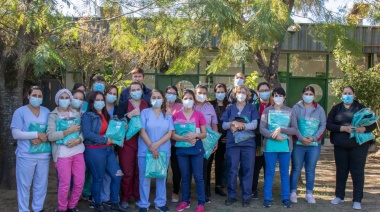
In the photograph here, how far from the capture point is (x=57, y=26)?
6.06 meters

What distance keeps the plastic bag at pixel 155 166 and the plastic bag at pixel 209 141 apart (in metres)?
0.71

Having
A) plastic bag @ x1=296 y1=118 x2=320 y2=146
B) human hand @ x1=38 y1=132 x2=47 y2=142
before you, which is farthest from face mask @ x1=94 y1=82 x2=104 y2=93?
plastic bag @ x1=296 y1=118 x2=320 y2=146

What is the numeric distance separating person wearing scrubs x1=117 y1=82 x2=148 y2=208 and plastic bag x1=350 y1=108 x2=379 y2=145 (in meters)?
3.06

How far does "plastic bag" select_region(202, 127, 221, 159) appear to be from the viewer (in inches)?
257

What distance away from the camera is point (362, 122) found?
661 centimetres

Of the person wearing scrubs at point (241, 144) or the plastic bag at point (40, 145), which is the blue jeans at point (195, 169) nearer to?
the person wearing scrubs at point (241, 144)

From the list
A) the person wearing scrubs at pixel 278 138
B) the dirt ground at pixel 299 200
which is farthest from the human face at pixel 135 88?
the person wearing scrubs at pixel 278 138

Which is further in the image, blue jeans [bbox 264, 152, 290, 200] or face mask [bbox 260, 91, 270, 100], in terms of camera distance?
face mask [bbox 260, 91, 270, 100]

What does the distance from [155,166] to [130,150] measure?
54 centimetres

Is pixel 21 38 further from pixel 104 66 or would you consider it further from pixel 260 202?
pixel 104 66

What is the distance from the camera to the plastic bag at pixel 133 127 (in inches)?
241

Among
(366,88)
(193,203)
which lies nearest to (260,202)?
(193,203)

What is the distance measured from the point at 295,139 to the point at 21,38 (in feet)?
14.0

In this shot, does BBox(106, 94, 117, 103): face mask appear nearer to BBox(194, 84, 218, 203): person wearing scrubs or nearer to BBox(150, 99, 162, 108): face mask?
BBox(150, 99, 162, 108): face mask
